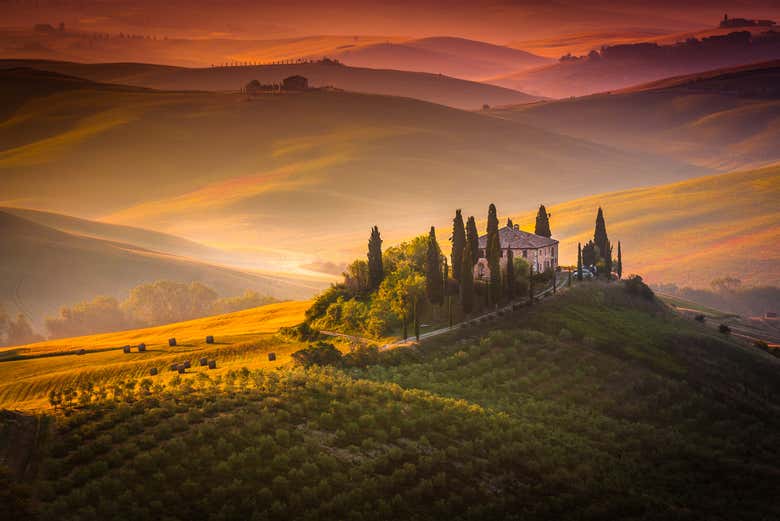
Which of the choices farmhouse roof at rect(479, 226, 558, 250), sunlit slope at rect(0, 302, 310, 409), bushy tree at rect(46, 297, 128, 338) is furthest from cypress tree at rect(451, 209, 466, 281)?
Answer: bushy tree at rect(46, 297, 128, 338)

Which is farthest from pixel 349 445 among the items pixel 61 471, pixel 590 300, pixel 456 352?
pixel 590 300

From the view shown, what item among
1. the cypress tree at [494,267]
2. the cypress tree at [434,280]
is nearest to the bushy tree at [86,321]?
the cypress tree at [434,280]

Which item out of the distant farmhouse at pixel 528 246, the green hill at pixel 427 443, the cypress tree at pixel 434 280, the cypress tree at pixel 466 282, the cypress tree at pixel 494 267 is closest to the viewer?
the green hill at pixel 427 443

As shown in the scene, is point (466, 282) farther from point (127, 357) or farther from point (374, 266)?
point (127, 357)

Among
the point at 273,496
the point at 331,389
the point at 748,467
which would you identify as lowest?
the point at 748,467

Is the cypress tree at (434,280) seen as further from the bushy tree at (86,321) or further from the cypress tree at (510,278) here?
the bushy tree at (86,321)

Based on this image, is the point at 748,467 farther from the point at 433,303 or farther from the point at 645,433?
the point at 433,303
